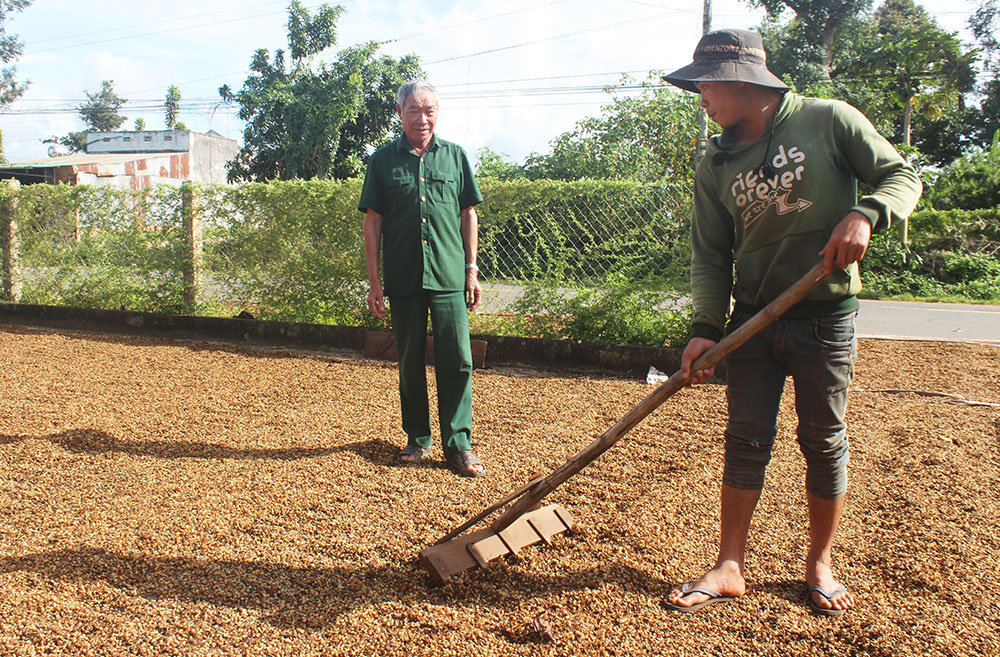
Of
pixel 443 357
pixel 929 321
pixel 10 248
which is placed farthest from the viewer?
pixel 929 321

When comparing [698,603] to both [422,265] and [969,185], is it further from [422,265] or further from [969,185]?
[969,185]

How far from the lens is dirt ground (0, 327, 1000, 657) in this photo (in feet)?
7.40

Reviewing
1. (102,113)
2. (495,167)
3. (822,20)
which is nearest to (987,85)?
(822,20)

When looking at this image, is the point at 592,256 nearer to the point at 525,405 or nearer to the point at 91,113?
the point at 525,405

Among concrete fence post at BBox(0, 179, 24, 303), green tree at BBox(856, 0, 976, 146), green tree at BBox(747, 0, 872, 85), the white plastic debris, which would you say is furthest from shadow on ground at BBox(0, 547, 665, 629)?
green tree at BBox(747, 0, 872, 85)

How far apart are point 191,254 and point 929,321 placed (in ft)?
33.9

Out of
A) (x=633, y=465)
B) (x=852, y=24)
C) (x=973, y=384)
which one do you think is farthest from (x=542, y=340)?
(x=852, y=24)

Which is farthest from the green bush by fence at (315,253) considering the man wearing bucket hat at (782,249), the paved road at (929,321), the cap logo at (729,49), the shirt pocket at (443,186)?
the cap logo at (729,49)

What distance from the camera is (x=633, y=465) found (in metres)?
3.85

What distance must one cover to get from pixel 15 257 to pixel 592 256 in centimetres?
793

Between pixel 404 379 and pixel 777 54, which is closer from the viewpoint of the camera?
pixel 404 379

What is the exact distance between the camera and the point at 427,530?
9.95 feet

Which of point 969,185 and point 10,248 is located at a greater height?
point 969,185

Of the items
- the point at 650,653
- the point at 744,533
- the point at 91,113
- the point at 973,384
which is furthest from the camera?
the point at 91,113
